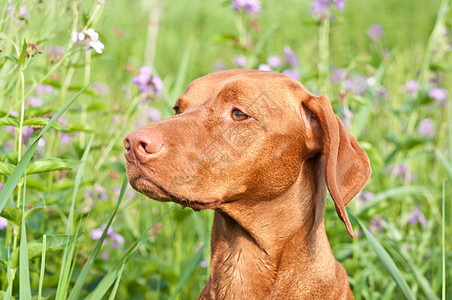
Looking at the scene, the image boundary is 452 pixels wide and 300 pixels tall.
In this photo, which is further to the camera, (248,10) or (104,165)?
(248,10)

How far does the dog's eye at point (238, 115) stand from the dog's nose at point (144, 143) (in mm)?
403

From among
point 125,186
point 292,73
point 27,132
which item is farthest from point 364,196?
point 27,132

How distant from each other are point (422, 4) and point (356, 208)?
792cm

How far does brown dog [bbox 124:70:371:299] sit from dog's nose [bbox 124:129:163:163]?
0.15 ft

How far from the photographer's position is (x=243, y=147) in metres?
2.22

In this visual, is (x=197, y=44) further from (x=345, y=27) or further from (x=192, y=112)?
(x=192, y=112)

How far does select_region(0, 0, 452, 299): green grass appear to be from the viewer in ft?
7.46

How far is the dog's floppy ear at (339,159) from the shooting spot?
217 cm

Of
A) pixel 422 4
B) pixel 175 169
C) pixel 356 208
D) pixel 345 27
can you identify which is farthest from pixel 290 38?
pixel 175 169

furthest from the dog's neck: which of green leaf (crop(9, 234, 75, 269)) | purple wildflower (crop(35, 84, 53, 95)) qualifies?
purple wildflower (crop(35, 84, 53, 95))

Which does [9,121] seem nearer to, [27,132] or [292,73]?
[27,132]

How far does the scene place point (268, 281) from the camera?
7.75ft

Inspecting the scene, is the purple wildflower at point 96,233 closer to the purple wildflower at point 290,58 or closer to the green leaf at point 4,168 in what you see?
the green leaf at point 4,168

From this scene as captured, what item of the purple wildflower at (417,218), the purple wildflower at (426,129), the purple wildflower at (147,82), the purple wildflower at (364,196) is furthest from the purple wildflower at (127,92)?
the purple wildflower at (426,129)
